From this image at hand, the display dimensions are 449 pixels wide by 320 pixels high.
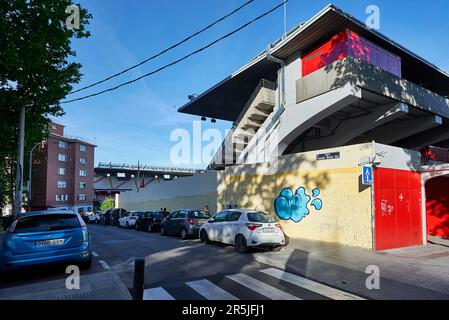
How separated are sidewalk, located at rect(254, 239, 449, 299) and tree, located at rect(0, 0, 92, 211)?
1033cm

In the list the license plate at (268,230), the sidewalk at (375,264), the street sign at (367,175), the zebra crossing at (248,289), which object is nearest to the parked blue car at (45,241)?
the zebra crossing at (248,289)

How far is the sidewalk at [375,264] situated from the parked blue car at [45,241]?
5.15m

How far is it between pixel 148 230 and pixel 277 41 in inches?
565

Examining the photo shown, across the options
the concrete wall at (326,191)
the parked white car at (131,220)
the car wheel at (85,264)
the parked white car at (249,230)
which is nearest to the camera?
the car wheel at (85,264)

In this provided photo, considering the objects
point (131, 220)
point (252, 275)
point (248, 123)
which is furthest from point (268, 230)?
point (131, 220)

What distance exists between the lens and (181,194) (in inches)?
1098

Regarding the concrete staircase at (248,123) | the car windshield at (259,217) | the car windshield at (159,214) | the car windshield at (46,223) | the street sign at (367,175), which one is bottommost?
the car windshield at (159,214)

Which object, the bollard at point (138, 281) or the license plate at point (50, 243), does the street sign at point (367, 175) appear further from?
the license plate at point (50, 243)

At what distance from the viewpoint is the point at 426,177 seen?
1397cm

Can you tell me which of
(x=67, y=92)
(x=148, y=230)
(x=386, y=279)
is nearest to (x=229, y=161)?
(x=148, y=230)

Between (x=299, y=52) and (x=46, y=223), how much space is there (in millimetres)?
15289

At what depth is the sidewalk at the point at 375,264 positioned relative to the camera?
22.7 ft

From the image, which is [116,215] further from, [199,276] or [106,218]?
[199,276]
